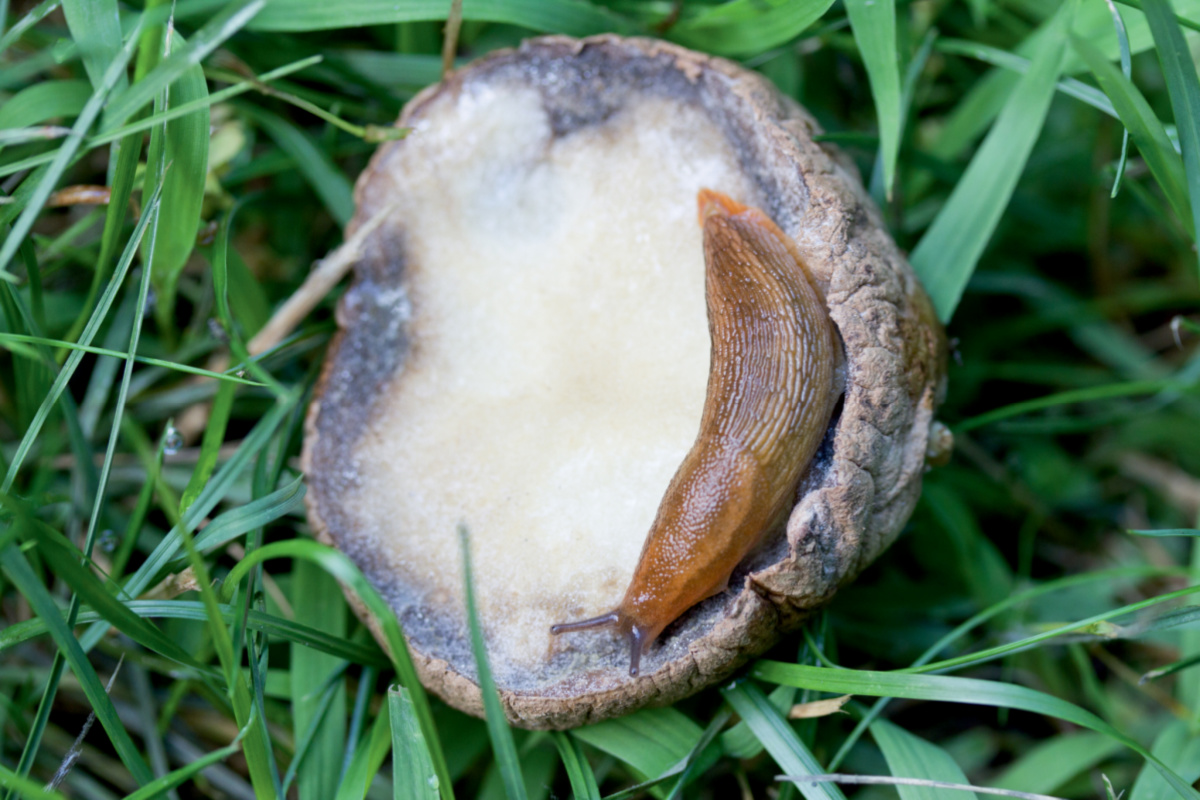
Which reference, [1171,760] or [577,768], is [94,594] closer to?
[577,768]

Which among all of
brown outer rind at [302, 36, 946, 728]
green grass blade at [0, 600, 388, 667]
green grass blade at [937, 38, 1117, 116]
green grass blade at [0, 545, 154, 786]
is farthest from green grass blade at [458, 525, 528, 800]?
green grass blade at [937, 38, 1117, 116]

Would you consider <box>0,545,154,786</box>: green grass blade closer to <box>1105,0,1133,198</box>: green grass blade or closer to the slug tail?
the slug tail

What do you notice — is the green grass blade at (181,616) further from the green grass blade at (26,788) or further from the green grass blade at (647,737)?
the green grass blade at (647,737)

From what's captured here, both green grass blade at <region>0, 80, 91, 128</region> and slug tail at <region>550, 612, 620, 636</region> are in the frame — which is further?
green grass blade at <region>0, 80, 91, 128</region>

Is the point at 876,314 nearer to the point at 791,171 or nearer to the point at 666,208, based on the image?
the point at 791,171

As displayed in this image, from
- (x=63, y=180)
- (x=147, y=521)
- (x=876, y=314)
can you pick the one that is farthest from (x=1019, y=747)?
(x=63, y=180)
